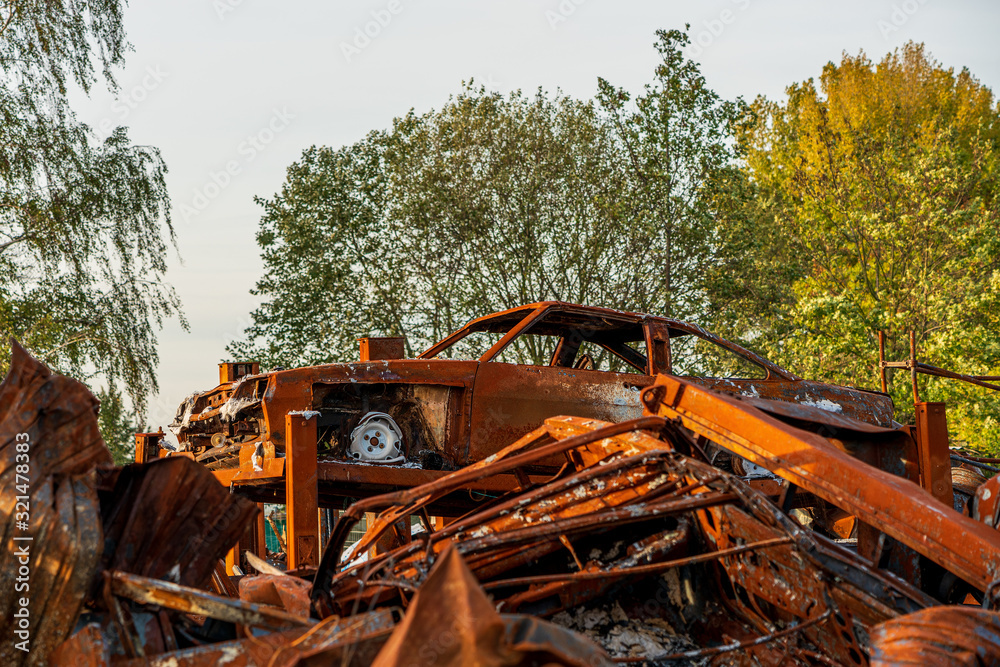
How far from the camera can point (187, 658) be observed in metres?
2.04

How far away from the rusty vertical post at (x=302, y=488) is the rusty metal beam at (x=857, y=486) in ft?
8.29

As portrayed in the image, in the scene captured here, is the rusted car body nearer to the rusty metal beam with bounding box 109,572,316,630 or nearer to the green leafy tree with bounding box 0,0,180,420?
the rusty metal beam with bounding box 109,572,316,630

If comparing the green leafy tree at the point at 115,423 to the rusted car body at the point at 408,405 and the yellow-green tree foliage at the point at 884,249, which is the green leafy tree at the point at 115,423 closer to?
the rusted car body at the point at 408,405

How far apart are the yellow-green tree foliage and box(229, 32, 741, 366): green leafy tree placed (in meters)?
2.49

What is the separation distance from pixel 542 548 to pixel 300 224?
63.5 feet

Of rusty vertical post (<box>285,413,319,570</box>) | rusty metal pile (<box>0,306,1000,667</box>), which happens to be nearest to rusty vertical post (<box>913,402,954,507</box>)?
rusty metal pile (<box>0,306,1000,667</box>)

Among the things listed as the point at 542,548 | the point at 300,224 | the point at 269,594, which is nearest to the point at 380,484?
the point at 269,594

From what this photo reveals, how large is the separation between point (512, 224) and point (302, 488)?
15725mm

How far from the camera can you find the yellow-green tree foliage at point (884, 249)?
55.9 ft

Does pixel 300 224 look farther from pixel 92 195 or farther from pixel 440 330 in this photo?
pixel 92 195

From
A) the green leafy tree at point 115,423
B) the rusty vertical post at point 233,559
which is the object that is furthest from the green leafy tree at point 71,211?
the rusty vertical post at point 233,559

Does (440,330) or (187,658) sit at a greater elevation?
(440,330)

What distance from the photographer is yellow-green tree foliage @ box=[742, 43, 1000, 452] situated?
17.0 metres

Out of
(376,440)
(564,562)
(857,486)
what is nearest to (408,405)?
(376,440)
